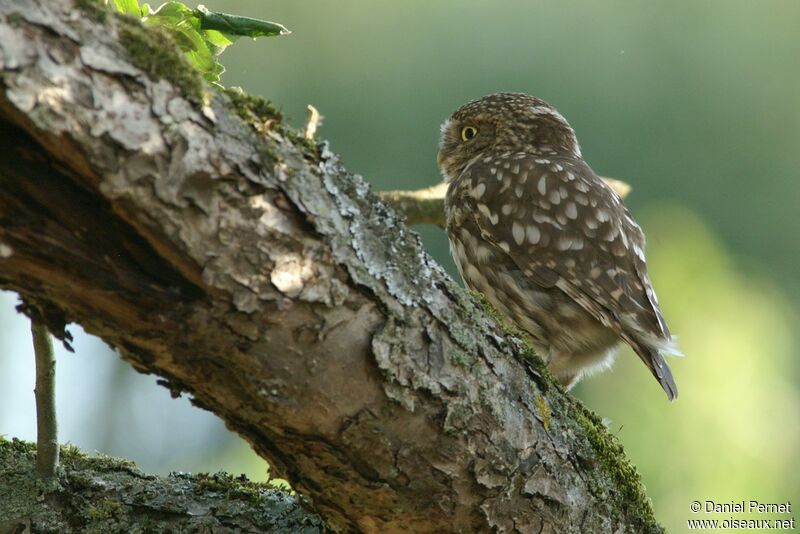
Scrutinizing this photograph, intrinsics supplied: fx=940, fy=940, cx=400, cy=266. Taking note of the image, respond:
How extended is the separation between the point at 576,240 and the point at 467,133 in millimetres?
1249

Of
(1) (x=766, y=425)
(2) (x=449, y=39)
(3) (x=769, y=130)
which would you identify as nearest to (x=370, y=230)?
(1) (x=766, y=425)

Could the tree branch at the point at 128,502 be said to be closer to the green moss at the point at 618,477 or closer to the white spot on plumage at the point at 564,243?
the green moss at the point at 618,477

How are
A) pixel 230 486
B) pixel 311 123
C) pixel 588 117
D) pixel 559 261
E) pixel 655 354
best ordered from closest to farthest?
pixel 311 123 → pixel 230 486 → pixel 655 354 → pixel 559 261 → pixel 588 117

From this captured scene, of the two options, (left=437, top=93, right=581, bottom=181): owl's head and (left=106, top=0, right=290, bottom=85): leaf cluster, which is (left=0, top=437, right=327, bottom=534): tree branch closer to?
(left=106, top=0, right=290, bottom=85): leaf cluster

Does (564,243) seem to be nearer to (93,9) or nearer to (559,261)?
(559,261)

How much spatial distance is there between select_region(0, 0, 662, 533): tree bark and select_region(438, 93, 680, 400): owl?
1.43 metres

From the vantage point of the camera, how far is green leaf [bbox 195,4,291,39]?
2207 mm

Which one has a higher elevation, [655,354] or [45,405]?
[655,354]

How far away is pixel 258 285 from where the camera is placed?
1.79 metres

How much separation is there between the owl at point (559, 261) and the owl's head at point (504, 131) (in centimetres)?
40

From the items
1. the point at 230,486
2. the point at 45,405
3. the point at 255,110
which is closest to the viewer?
the point at 255,110

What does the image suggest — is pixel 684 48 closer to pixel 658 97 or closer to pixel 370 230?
pixel 658 97

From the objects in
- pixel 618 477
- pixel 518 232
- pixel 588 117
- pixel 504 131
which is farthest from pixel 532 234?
pixel 588 117

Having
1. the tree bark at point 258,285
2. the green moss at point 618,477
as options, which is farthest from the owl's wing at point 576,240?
the tree bark at point 258,285
